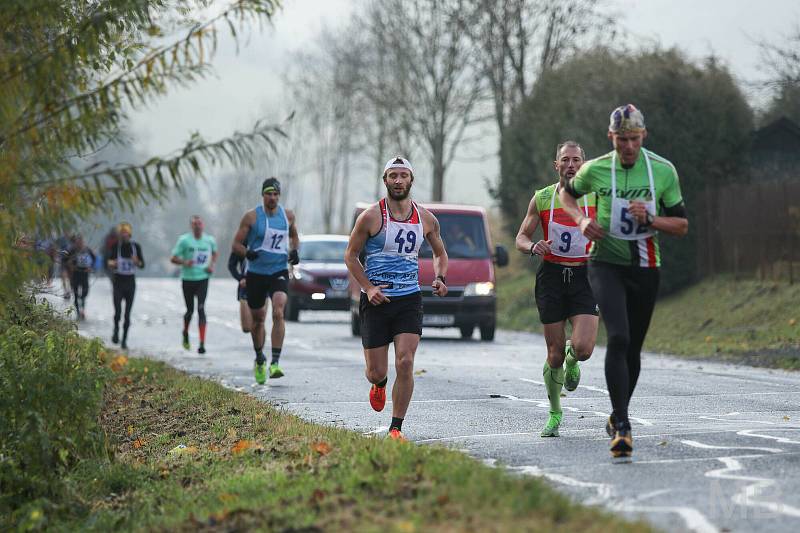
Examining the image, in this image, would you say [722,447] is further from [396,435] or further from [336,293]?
[336,293]

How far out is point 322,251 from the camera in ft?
103

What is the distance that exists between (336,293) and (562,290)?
2000 centimetres

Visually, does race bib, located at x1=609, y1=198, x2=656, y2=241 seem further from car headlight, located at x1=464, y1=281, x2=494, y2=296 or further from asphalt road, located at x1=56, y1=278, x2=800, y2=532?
car headlight, located at x1=464, y1=281, x2=494, y2=296

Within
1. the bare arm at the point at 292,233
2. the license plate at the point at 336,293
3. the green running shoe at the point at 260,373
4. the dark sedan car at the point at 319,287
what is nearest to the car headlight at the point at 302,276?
the dark sedan car at the point at 319,287

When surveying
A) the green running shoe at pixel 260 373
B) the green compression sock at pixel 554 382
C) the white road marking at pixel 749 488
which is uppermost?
the green compression sock at pixel 554 382

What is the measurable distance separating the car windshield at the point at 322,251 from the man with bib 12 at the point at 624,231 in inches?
882

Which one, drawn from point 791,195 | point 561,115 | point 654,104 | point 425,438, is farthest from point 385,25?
point 425,438

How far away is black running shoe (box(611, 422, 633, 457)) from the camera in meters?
8.39

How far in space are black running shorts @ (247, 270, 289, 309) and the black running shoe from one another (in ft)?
24.6

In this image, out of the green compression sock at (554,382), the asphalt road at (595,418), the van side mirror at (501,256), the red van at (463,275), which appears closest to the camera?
the asphalt road at (595,418)

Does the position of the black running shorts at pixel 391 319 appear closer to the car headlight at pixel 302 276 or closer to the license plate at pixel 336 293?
the license plate at pixel 336 293

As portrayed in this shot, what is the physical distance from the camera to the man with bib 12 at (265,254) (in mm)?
15227

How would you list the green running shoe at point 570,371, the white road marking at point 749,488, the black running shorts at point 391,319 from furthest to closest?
the green running shoe at point 570,371 < the black running shorts at point 391,319 < the white road marking at point 749,488

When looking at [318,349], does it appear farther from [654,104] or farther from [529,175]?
[529,175]
